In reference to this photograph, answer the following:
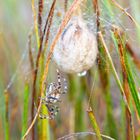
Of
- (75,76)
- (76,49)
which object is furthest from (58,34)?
(75,76)

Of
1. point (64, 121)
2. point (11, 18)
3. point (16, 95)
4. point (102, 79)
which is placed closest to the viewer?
point (102, 79)

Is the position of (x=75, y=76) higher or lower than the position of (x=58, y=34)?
higher

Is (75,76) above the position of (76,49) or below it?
above

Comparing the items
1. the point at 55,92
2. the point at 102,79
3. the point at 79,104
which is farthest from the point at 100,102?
the point at 55,92

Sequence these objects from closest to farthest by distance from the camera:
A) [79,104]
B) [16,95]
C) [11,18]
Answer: [79,104] < [16,95] < [11,18]

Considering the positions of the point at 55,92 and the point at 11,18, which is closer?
the point at 55,92

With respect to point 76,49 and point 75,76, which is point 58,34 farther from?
point 75,76

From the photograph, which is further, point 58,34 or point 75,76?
point 75,76

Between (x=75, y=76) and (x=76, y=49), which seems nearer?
(x=76, y=49)

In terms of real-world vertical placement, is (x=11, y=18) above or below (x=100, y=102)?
above

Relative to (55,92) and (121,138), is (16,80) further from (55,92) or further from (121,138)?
(55,92)

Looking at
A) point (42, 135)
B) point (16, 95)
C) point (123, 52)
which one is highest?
point (16, 95)
